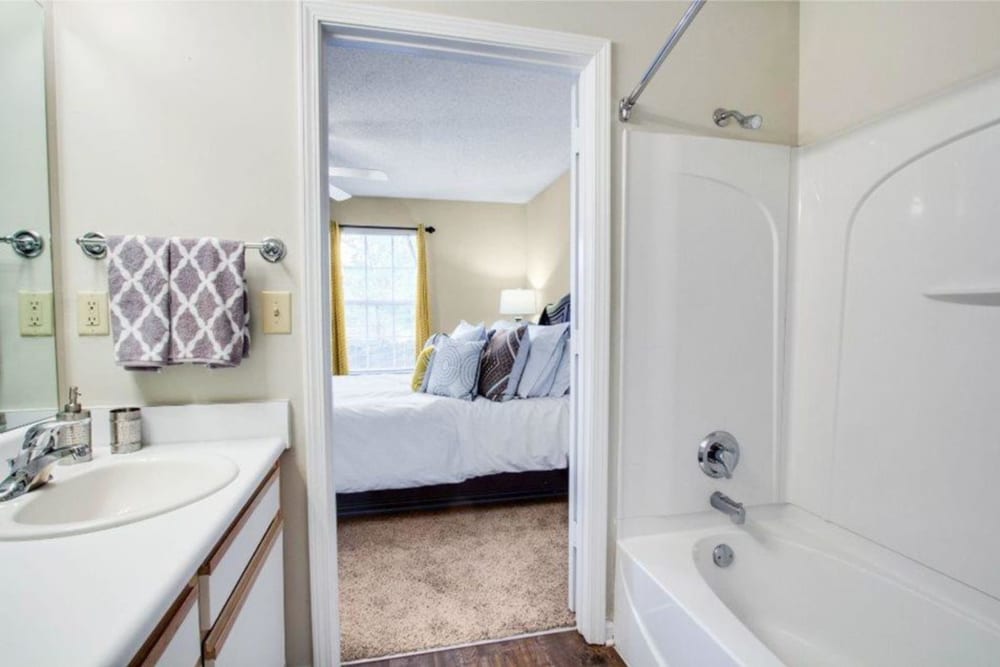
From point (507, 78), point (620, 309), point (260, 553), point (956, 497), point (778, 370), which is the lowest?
point (260, 553)

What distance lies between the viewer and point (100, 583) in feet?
1.88

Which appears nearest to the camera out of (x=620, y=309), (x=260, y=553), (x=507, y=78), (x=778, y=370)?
(x=260, y=553)

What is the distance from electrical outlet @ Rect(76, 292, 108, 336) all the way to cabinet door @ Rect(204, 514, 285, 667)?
28.6 inches

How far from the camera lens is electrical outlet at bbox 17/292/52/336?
109 cm

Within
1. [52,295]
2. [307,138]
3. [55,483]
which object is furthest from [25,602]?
[307,138]

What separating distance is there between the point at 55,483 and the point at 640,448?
156cm

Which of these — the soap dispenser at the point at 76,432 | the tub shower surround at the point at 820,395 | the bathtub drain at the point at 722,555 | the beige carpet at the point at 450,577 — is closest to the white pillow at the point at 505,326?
the beige carpet at the point at 450,577

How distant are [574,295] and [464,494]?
156 centimetres

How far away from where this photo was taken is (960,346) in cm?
110

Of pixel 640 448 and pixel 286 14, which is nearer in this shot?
pixel 286 14

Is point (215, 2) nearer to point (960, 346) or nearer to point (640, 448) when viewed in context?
point (640, 448)

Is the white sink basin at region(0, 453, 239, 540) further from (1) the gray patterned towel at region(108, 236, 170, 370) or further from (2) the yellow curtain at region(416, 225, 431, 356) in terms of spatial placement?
(2) the yellow curtain at region(416, 225, 431, 356)

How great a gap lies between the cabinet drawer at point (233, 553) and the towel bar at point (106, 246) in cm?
62

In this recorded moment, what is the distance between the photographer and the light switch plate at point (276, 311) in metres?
1.26
